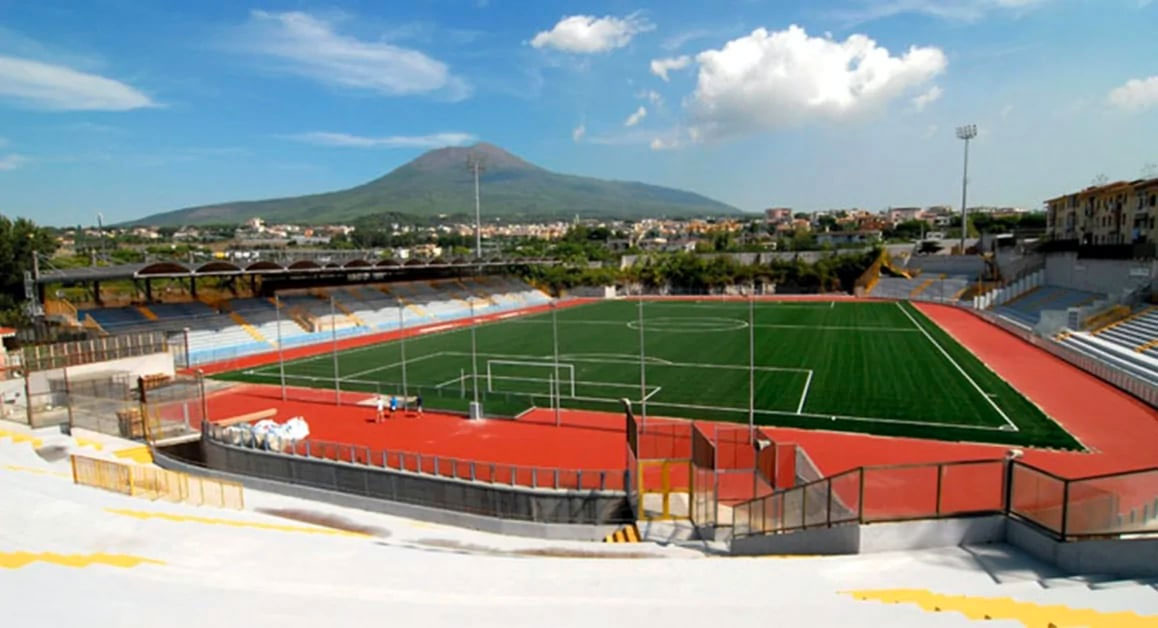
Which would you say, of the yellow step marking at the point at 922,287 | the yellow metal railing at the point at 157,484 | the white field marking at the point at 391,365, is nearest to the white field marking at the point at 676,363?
the white field marking at the point at 391,365

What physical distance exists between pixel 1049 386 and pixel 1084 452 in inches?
392

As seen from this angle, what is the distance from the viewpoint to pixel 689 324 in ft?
173

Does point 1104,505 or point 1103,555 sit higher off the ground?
point 1104,505

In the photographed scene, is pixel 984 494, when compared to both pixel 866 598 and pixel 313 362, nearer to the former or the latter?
pixel 866 598

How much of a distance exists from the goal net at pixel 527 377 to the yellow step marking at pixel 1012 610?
20790 millimetres

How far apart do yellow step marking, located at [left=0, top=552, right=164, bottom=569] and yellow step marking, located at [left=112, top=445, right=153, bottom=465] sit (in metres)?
12.4

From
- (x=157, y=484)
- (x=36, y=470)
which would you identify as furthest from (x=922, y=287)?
(x=36, y=470)

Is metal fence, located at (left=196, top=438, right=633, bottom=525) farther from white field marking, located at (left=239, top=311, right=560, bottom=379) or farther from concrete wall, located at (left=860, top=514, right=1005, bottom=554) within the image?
white field marking, located at (left=239, top=311, right=560, bottom=379)

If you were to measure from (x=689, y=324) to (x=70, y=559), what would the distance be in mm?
46797

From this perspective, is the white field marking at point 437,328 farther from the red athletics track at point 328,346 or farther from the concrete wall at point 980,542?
the concrete wall at point 980,542

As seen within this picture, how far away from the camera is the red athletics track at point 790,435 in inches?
744

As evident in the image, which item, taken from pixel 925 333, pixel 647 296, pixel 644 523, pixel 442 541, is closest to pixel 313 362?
pixel 442 541

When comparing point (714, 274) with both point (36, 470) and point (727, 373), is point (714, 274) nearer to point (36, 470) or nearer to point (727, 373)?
point (727, 373)

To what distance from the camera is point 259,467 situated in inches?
782
